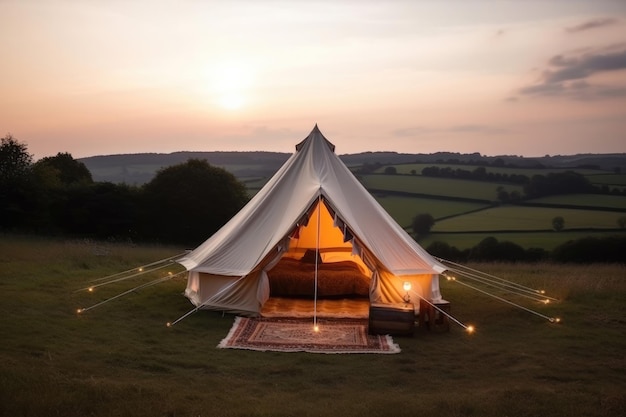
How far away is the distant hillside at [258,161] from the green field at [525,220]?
30.9ft

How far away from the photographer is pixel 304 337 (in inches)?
321

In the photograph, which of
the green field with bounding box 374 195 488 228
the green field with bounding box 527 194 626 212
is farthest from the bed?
the green field with bounding box 527 194 626 212

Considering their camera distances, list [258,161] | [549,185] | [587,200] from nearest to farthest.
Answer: [587,200], [549,185], [258,161]

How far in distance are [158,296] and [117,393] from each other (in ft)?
17.5

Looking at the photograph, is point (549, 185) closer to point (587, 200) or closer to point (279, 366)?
point (587, 200)

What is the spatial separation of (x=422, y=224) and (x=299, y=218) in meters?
15.5

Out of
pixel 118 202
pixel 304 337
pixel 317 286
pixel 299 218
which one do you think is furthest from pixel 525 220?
pixel 304 337

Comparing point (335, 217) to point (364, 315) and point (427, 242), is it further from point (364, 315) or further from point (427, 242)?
point (427, 242)

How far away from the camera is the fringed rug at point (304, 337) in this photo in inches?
299

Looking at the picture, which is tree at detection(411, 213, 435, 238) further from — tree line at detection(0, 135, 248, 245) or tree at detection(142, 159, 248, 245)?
tree line at detection(0, 135, 248, 245)

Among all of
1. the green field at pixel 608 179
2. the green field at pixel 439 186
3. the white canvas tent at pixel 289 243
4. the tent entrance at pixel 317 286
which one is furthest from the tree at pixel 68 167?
the green field at pixel 608 179

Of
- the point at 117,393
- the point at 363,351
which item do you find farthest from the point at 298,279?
the point at 117,393

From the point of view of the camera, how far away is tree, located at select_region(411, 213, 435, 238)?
24.0 m

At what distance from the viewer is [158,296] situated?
1061 centimetres
